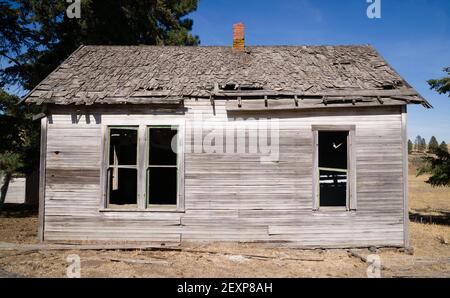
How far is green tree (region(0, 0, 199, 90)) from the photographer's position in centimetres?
1546

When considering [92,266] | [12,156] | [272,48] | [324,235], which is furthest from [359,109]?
[12,156]

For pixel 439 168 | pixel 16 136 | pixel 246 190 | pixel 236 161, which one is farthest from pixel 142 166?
pixel 439 168

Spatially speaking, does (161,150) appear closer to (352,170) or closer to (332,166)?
(332,166)

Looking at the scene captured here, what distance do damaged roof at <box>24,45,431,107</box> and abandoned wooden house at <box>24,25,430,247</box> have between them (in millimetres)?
Answer: 55

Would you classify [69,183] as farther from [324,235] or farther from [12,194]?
[12,194]

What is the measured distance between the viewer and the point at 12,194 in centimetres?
2138

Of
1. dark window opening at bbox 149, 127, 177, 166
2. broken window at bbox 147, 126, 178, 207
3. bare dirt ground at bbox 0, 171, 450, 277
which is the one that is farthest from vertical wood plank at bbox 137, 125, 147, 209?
broken window at bbox 147, 126, 178, 207

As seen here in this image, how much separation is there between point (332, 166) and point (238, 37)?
6212 millimetres

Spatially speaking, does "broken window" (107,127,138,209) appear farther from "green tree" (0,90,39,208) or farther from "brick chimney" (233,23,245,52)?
"brick chimney" (233,23,245,52)

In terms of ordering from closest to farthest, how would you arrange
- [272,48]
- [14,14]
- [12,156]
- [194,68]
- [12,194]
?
1. [194,68]
2. [272,48]
3. [14,14]
4. [12,156]
5. [12,194]

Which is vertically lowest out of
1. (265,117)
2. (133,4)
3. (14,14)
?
(265,117)

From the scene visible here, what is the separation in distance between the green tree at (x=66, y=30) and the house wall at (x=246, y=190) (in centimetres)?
923

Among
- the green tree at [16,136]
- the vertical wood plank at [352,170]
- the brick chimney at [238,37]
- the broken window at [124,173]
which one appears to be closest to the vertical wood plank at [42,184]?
the broken window at [124,173]

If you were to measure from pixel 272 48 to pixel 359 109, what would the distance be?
4138 mm
